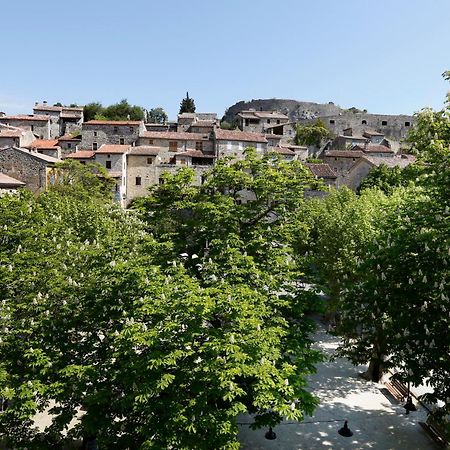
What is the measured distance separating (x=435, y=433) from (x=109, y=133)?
54.3 meters

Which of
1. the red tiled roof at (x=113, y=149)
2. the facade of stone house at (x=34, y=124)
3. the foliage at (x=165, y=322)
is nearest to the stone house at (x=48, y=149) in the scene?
the red tiled roof at (x=113, y=149)

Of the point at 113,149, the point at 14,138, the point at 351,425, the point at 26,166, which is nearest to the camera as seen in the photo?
the point at 351,425

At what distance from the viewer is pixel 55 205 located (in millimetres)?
23516

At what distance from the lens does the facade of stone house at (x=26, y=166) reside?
40531mm

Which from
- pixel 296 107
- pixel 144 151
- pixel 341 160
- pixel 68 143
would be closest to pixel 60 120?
pixel 68 143

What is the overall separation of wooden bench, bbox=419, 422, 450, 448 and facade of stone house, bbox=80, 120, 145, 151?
52.0 metres

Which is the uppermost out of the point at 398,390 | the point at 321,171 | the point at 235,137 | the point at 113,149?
the point at 235,137

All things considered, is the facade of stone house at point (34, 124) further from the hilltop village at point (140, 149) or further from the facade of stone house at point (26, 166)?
the facade of stone house at point (26, 166)

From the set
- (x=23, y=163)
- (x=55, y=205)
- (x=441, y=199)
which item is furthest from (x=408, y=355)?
(x=23, y=163)

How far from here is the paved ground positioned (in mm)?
13523

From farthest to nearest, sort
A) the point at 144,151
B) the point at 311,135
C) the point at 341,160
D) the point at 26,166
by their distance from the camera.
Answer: the point at 311,135, the point at 341,160, the point at 144,151, the point at 26,166

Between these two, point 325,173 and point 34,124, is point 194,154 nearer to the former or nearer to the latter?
point 325,173

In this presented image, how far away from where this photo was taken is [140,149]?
5309cm

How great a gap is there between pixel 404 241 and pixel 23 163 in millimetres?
39590
